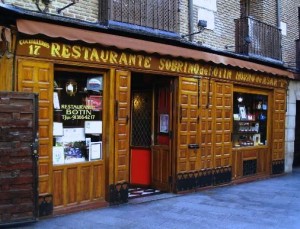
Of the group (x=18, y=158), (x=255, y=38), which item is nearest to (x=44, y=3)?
(x=18, y=158)

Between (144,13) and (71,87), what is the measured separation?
2.51m

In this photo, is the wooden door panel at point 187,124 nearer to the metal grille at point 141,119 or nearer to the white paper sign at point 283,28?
the metal grille at point 141,119

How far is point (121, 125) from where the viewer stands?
8602 mm

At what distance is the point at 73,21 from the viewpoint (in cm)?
777

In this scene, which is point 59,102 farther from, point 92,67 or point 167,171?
point 167,171

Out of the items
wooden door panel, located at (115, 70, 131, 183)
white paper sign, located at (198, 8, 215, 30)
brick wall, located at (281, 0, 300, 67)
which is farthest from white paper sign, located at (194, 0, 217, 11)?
brick wall, located at (281, 0, 300, 67)

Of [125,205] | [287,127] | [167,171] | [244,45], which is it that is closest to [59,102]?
[125,205]

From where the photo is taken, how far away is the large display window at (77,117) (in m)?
7.87

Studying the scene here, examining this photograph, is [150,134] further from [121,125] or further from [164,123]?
[121,125]

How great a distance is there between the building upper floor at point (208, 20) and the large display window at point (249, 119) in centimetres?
120

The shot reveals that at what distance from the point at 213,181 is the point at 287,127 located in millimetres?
4779

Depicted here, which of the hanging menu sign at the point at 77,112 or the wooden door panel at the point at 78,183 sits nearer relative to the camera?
the wooden door panel at the point at 78,183

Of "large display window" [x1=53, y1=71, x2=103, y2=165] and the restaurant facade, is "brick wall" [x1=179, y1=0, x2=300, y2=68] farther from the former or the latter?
"large display window" [x1=53, y1=71, x2=103, y2=165]

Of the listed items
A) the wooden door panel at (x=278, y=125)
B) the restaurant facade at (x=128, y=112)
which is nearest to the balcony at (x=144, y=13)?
the restaurant facade at (x=128, y=112)
